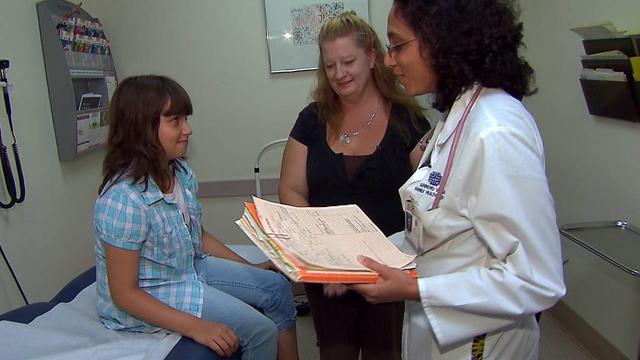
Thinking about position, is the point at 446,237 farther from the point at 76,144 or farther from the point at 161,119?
the point at 76,144

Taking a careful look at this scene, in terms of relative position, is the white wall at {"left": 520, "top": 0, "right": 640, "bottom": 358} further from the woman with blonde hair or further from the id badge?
the id badge

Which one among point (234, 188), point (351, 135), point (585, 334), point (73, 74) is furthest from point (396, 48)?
point (234, 188)

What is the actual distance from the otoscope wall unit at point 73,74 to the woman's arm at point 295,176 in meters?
1.20

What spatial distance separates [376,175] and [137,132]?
0.74 meters

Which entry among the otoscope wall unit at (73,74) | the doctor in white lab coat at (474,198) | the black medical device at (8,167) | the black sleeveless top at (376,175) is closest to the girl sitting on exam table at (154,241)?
the black sleeveless top at (376,175)

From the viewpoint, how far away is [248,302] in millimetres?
1551

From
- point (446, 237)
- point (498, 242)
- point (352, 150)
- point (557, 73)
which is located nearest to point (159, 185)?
point (352, 150)

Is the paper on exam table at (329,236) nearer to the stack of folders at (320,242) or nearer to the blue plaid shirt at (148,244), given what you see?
the stack of folders at (320,242)

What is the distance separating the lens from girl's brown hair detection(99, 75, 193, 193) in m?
1.33

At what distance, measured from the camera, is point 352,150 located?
1517 millimetres

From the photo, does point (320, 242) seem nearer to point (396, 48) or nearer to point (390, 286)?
point (390, 286)

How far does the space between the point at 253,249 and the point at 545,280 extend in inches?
64.7

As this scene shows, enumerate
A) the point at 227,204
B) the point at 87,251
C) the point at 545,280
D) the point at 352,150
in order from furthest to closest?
the point at 227,204
the point at 87,251
the point at 352,150
the point at 545,280

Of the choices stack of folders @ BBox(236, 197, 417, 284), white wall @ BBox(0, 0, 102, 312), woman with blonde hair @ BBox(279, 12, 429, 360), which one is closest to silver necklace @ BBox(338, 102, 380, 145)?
Result: woman with blonde hair @ BBox(279, 12, 429, 360)
